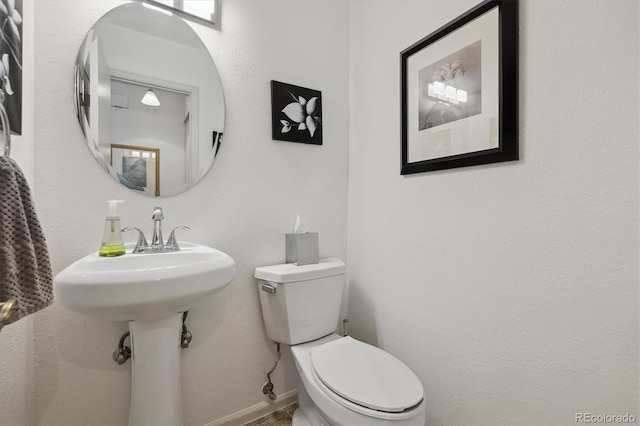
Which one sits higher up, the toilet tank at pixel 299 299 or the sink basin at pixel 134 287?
the sink basin at pixel 134 287

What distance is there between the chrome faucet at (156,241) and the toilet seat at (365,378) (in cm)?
67

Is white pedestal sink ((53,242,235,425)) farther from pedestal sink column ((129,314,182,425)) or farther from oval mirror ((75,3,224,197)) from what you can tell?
oval mirror ((75,3,224,197))

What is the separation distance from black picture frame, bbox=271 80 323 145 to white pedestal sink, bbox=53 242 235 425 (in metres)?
0.66

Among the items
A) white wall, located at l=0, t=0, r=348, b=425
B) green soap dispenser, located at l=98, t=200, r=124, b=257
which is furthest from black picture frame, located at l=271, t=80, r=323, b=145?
Answer: green soap dispenser, located at l=98, t=200, r=124, b=257

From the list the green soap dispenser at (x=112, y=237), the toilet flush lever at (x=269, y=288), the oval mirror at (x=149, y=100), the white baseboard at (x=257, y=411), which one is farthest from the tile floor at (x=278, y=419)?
the oval mirror at (x=149, y=100)

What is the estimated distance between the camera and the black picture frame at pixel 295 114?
4.65 feet

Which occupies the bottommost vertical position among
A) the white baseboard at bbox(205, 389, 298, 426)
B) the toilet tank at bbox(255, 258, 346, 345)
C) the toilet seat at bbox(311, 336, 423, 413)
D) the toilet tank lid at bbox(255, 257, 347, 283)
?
the white baseboard at bbox(205, 389, 298, 426)

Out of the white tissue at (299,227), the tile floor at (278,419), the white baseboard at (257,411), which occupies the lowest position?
the tile floor at (278,419)

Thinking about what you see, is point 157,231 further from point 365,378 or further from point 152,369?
point 365,378

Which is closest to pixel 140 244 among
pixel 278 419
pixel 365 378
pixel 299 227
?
pixel 299 227

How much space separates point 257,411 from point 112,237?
1.00 metres

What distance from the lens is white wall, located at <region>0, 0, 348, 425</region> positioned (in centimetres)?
100

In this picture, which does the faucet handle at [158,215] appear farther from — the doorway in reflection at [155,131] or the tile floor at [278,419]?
the tile floor at [278,419]

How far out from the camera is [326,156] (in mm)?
1593
